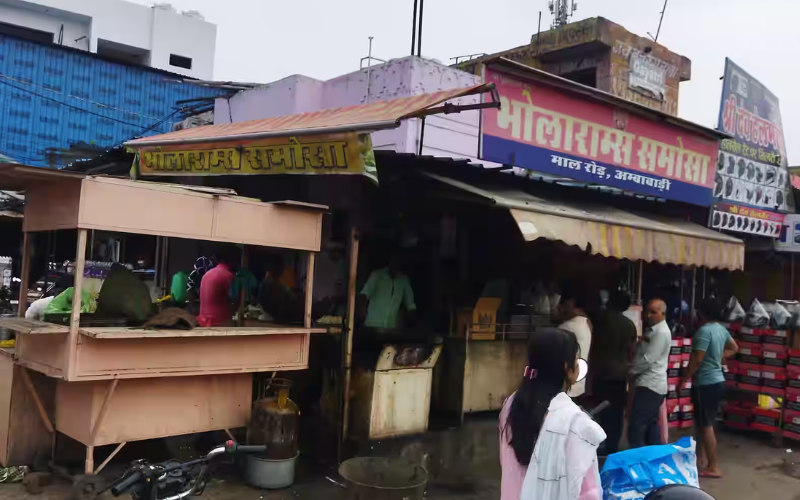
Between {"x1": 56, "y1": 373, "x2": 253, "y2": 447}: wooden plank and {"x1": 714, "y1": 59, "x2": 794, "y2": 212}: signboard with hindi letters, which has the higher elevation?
{"x1": 714, "y1": 59, "x2": 794, "y2": 212}: signboard with hindi letters

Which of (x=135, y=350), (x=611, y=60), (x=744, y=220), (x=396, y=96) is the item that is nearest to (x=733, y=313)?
(x=744, y=220)

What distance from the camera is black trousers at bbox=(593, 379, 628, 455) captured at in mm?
6164

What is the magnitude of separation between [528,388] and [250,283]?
14.6ft

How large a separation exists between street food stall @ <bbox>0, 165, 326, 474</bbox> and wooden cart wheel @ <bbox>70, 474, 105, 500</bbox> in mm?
220

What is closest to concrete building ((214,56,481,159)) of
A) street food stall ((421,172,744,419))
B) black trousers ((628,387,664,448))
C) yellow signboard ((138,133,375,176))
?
street food stall ((421,172,744,419))

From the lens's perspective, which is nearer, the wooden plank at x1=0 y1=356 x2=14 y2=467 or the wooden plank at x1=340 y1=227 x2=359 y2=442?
the wooden plank at x1=0 y1=356 x2=14 y2=467

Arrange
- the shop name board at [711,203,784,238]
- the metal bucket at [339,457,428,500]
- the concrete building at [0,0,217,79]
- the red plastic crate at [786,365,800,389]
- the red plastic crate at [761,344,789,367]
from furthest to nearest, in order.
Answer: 1. the concrete building at [0,0,217,79]
2. the shop name board at [711,203,784,238]
3. the red plastic crate at [761,344,789,367]
4. the red plastic crate at [786,365,800,389]
5. the metal bucket at [339,457,428,500]

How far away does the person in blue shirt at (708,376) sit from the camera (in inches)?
251

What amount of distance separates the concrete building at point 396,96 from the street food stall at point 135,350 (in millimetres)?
4252

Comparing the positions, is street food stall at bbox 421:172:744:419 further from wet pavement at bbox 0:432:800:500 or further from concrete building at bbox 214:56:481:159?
concrete building at bbox 214:56:481:159

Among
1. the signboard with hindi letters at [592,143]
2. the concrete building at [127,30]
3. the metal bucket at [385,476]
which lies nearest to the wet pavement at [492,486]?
the metal bucket at [385,476]

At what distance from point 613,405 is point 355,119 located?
3919mm

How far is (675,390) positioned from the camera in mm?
8188

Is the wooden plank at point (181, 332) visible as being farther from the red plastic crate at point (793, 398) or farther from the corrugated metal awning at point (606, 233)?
the red plastic crate at point (793, 398)
